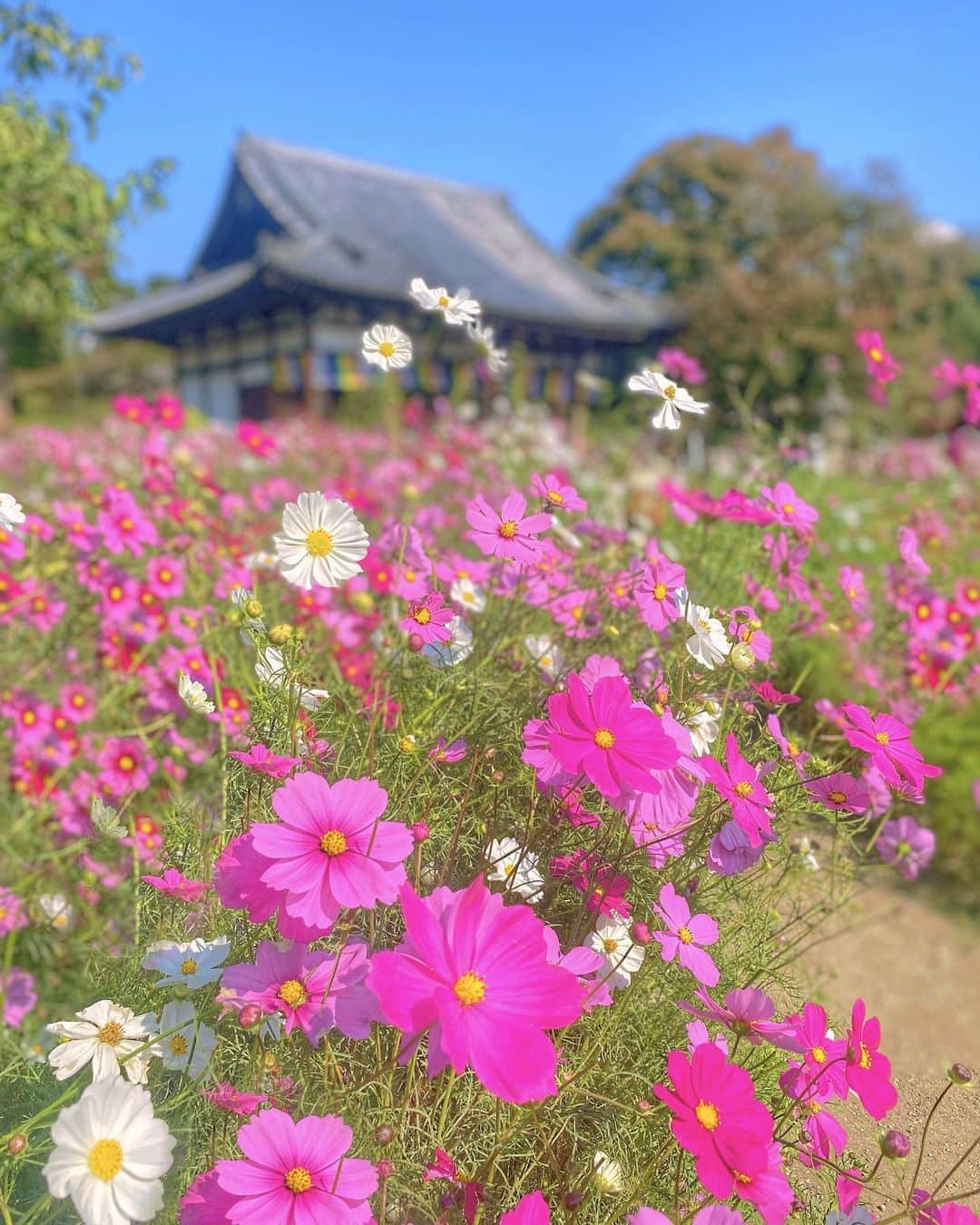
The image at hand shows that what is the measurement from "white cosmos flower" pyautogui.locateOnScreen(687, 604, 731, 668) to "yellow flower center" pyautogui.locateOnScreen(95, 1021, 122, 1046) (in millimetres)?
616

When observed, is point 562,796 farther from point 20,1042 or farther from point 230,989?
point 20,1042

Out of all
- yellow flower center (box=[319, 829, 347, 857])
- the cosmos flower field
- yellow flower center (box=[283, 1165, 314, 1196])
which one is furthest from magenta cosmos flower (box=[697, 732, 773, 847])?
yellow flower center (box=[283, 1165, 314, 1196])

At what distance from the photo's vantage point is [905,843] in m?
1.26

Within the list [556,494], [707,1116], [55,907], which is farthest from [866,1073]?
[55,907]

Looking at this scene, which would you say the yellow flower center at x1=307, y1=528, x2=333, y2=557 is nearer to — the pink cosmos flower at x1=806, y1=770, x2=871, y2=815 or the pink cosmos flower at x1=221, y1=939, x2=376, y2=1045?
the pink cosmos flower at x1=221, y1=939, x2=376, y2=1045

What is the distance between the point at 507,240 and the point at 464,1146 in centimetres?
2008

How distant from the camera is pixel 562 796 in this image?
3.22ft

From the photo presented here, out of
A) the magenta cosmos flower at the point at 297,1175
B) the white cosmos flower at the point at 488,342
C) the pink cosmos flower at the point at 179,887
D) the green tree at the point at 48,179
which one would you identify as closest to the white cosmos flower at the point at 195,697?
the pink cosmos flower at the point at 179,887

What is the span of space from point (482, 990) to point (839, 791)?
466 millimetres

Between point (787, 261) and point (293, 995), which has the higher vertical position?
point (787, 261)

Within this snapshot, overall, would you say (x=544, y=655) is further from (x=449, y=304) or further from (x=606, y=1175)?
(x=606, y=1175)

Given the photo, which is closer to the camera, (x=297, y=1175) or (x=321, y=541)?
(x=297, y=1175)

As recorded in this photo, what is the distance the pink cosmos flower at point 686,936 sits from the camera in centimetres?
84

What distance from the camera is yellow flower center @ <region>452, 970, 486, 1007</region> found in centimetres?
63
